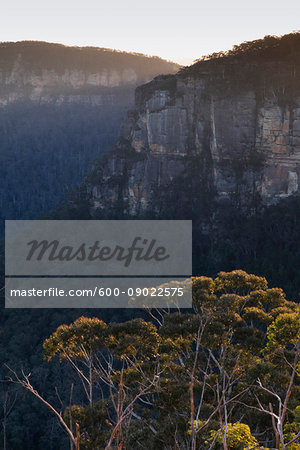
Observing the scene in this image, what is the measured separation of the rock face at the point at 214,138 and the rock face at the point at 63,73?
4508cm

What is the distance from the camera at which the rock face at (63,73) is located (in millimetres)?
90000

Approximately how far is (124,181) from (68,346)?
3712 cm

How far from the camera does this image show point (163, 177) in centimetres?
4459

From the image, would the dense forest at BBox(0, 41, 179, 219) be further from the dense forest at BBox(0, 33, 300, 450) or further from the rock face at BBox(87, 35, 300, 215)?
the rock face at BBox(87, 35, 300, 215)

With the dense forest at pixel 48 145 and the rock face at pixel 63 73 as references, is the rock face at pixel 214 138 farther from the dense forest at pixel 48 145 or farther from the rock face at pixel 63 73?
the rock face at pixel 63 73

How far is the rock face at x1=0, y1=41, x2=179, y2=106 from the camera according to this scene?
9000 centimetres

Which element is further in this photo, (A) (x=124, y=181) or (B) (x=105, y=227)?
(A) (x=124, y=181)

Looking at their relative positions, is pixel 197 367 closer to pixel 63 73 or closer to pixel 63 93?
pixel 63 93

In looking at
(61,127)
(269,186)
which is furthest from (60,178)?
(269,186)

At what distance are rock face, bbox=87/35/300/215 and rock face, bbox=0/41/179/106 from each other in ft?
148

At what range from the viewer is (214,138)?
4084cm

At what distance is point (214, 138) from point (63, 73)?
57.3 m

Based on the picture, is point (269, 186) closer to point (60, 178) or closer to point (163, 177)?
point (163, 177)

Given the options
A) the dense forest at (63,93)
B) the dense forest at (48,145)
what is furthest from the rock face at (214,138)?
the dense forest at (63,93)
